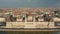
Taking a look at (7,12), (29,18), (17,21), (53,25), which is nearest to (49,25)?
(53,25)

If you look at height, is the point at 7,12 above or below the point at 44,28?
above

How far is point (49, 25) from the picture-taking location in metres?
11.3

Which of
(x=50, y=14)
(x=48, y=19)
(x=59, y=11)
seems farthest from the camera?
(x=59, y=11)

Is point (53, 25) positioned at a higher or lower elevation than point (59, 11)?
lower

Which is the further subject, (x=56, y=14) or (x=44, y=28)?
(x=56, y=14)

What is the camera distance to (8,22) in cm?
1156

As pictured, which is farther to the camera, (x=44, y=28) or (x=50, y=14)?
(x=50, y=14)

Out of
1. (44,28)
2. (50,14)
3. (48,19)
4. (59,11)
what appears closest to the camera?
(44,28)

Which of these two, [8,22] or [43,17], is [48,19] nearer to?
[43,17]

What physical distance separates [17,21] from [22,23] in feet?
1.27

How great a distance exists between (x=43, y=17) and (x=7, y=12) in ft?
9.60

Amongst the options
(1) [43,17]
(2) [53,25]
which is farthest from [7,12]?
(2) [53,25]

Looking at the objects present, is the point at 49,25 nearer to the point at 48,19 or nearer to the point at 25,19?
the point at 48,19

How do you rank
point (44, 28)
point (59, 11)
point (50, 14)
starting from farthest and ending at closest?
point (59, 11)
point (50, 14)
point (44, 28)
